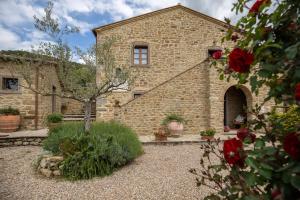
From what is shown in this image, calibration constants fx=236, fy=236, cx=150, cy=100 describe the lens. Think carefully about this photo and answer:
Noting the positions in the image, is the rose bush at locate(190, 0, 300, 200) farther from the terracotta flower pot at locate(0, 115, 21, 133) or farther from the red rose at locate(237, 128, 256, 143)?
the terracotta flower pot at locate(0, 115, 21, 133)

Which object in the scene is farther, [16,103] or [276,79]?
[16,103]

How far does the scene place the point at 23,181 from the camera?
16.0 ft

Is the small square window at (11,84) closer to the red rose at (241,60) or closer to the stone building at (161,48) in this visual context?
the stone building at (161,48)

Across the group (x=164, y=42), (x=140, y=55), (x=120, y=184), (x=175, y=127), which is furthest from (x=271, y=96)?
(x=164, y=42)

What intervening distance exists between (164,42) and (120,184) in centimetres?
1036

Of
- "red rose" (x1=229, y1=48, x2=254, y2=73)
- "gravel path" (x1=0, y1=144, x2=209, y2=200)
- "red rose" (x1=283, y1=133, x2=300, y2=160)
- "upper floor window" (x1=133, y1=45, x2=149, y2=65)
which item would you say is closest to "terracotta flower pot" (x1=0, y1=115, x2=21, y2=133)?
"gravel path" (x1=0, y1=144, x2=209, y2=200)

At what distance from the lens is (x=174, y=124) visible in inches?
413

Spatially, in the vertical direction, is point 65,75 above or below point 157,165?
above

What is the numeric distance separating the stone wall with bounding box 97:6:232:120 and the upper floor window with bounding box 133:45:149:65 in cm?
28

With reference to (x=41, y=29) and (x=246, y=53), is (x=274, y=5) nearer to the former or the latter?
(x=246, y=53)

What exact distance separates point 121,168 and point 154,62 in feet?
28.4

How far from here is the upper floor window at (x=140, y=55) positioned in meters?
13.5

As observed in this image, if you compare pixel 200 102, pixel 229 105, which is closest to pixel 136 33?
pixel 200 102

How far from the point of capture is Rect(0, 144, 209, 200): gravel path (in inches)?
157
